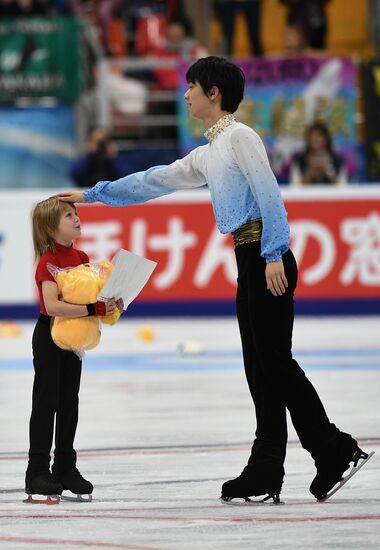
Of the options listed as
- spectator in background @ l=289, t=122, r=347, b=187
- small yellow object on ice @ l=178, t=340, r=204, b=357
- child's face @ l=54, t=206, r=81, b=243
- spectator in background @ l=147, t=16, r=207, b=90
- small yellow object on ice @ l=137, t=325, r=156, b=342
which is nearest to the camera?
child's face @ l=54, t=206, r=81, b=243

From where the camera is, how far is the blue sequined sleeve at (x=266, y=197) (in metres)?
5.65

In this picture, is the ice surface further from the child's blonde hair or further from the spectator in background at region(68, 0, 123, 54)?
the spectator in background at region(68, 0, 123, 54)

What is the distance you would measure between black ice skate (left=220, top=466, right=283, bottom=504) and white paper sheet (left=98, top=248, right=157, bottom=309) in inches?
33.1

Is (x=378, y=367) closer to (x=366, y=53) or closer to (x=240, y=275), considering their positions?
(x=240, y=275)

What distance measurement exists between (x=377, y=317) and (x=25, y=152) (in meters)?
4.53

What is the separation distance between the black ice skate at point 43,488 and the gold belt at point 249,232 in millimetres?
1197

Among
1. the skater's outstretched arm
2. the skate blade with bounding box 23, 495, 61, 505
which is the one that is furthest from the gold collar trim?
the skate blade with bounding box 23, 495, 61, 505

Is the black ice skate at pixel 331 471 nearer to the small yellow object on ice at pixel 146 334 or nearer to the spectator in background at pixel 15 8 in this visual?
the small yellow object on ice at pixel 146 334

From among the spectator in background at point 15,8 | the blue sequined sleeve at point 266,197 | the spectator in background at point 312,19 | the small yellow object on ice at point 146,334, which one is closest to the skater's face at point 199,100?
the blue sequined sleeve at point 266,197

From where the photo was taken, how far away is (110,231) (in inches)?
587

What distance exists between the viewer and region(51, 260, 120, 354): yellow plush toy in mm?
5898

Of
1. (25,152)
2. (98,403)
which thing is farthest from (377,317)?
(98,403)

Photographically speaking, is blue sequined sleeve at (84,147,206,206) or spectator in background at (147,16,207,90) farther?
spectator in background at (147,16,207,90)

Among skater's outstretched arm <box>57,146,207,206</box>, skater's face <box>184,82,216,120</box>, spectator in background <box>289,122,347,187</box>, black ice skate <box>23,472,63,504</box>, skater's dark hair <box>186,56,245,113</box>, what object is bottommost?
spectator in background <box>289,122,347,187</box>
